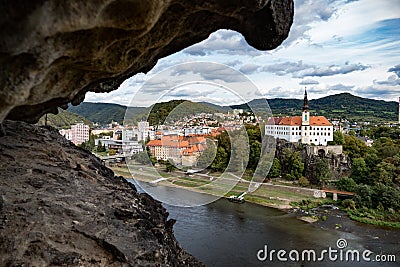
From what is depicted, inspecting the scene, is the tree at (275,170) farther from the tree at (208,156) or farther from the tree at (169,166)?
the tree at (169,166)

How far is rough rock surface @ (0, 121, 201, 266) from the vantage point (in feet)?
11.5

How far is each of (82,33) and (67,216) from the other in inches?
94.5

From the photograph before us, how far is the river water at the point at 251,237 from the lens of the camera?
13328mm

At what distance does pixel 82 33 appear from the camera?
2439mm

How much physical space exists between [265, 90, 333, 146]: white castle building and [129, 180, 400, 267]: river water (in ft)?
52.5

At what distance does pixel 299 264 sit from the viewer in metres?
13.0

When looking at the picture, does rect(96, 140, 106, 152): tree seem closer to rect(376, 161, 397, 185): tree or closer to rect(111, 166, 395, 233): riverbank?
rect(111, 166, 395, 233): riverbank

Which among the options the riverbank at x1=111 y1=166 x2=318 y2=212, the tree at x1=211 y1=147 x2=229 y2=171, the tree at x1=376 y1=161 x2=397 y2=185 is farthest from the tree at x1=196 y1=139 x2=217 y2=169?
the tree at x1=376 y1=161 x2=397 y2=185

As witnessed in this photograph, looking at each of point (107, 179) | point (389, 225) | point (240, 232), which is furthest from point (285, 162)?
point (107, 179)

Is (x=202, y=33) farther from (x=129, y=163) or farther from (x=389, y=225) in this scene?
(x=129, y=163)

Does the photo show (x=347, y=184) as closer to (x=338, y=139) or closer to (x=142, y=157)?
(x=338, y=139)

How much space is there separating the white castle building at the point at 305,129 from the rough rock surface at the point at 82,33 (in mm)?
32178

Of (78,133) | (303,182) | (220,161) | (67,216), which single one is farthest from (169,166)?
(67,216)

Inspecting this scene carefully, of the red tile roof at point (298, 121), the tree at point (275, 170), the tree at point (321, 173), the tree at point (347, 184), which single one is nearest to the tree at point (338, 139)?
the red tile roof at point (298, 121)
